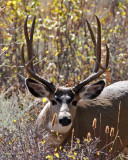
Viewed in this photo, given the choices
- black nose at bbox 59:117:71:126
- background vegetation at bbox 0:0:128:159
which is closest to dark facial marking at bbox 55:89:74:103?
black nose at bbox 59:117:71:126

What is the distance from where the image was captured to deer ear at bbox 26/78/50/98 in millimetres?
5839

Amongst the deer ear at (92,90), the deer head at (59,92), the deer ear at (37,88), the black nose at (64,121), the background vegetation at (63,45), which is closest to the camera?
the black nose at (64,121)

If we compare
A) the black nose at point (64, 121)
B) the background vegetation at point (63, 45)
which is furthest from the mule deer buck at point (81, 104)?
the background vegetation at point (63, 45)

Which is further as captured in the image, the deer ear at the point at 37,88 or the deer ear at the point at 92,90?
the deer ear at the point at 92,90

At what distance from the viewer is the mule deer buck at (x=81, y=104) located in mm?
5656

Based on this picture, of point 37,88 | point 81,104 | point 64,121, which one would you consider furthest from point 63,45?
point 64,121

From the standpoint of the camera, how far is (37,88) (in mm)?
5895

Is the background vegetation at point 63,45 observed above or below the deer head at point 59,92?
above

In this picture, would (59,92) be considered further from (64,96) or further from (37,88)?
(37,88)

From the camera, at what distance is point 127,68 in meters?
8.83

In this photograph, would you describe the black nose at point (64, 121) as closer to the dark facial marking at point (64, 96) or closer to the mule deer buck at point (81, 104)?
the mule deer buck at point (81, 104)

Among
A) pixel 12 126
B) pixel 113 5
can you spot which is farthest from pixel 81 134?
pixel 113 5

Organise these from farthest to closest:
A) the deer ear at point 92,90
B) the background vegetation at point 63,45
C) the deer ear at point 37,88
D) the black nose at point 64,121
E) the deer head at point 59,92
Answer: the background vegetation at point 63,45 < the deer ear at point 92,90 < the deer ear at point 37,88 < the deer head at point 59,92 < the black nose at point 64,121

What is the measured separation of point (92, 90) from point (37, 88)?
0.83 m
